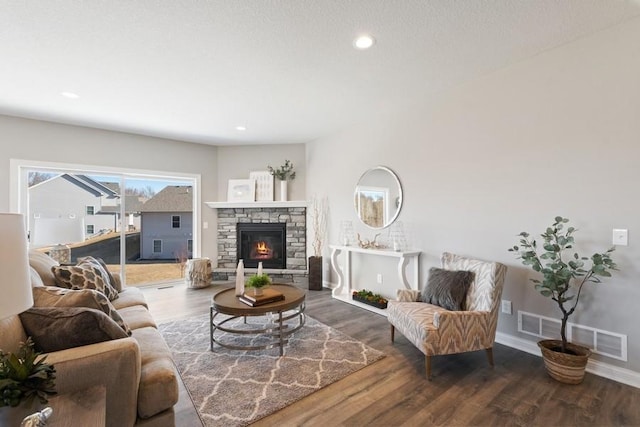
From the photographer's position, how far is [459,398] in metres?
2.02

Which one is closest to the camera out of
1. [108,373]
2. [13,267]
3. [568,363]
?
[13,267]

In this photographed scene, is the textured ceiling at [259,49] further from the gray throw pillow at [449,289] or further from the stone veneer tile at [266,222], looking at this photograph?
the stone veneer tile at [266,222]

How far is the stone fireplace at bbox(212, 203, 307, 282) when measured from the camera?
549 cm

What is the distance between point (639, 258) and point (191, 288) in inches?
215

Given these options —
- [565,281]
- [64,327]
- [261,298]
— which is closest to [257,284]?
[261,298]

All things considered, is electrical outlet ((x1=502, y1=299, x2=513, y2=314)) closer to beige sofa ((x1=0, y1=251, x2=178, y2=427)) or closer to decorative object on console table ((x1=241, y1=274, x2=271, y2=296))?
decorative object on console table ((x1=241, y1=274, x2=271, y2=296))

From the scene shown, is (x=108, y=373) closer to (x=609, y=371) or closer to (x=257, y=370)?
(x=257, y=370)

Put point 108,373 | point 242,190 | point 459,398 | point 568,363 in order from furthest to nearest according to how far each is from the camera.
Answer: point 242,190
point 568,363
point 459,398
point 108,373

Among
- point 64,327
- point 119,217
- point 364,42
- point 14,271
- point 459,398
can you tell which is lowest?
point 459,398

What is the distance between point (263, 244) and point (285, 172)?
4.84ft

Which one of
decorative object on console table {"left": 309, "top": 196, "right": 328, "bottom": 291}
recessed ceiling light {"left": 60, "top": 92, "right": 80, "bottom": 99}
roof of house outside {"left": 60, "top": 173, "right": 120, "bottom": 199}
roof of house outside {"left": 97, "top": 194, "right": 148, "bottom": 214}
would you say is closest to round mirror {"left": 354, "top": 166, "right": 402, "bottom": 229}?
decorative object on console table {"left": 309, "top": 196, "right": 328, "bottom": 291}

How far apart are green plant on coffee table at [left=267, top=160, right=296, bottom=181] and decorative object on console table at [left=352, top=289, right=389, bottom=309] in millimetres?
2504

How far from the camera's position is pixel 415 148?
3.64 m

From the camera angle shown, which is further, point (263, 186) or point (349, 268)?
point (263, 186)
